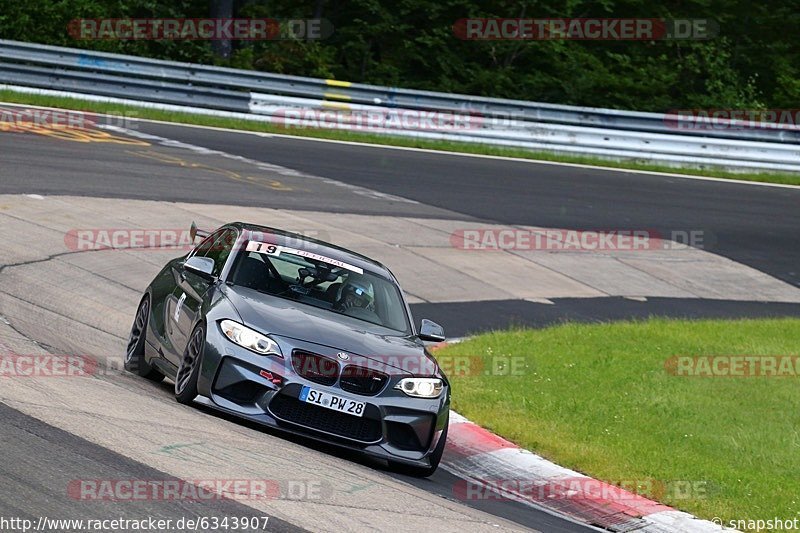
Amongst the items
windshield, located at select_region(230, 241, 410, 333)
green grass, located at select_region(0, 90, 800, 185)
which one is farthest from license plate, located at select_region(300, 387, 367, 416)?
green grass, located at select_region(0, 90, 800, 185)

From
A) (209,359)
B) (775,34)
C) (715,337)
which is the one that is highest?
(775,34)

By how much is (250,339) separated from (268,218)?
10184 mm

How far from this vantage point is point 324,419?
8.40 m

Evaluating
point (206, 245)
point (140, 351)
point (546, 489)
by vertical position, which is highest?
point (206, 245)

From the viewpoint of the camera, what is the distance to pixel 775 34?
38.1 m

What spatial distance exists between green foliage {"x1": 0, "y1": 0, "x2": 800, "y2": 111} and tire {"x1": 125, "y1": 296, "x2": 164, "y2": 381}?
2226cm

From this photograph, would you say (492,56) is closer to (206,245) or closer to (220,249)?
(206,245)

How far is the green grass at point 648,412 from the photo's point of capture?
30.1 ft

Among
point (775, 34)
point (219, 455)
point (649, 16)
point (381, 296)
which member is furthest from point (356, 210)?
point (775, 34)

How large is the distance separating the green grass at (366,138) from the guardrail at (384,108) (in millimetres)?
219

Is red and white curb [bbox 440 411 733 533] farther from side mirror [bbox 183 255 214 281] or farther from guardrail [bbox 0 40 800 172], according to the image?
guardrail [bbox 0 40 800 172]

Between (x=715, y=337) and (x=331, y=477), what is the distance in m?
8.65

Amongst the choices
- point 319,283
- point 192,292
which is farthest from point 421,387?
point 192,292

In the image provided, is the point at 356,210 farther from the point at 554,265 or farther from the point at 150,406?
the point at 150,406
